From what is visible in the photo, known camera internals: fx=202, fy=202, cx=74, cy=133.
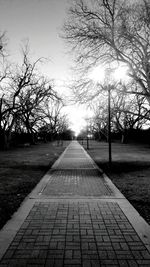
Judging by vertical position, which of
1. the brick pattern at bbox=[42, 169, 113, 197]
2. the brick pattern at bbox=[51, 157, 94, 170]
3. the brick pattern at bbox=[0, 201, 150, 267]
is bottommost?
the brick pattern at bbox=[0, 201, 150, 267]

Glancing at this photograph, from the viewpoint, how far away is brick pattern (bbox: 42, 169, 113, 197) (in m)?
6.93

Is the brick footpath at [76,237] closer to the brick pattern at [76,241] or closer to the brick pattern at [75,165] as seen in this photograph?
the brick pattern at [76,241]

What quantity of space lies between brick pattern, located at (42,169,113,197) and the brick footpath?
545mm

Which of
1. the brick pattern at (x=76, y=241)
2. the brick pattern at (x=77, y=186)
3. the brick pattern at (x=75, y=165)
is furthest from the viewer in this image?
the brick pattern at (x=75, y=165)

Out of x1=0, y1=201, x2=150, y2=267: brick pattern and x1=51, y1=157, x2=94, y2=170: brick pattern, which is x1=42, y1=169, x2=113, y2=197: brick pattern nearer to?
x1=0, y1=201, x2=150, y2=267: brick pattern

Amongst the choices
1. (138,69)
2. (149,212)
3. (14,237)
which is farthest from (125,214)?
(138,69)

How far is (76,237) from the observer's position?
3.87m

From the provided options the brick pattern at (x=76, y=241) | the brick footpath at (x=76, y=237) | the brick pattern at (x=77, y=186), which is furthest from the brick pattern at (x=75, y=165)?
the brick pattern at (x=76, y=241)

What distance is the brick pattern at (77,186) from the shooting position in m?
6.93

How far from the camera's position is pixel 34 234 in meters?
3.97

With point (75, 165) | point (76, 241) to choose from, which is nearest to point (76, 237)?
point (76, 241)

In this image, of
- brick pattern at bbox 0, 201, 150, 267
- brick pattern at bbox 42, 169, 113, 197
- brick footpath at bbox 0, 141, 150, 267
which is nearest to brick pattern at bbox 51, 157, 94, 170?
brick pattern at bbox 42, 169, 113, 197

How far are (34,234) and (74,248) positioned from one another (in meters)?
0.92

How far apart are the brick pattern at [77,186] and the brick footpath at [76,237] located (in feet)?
1.79
